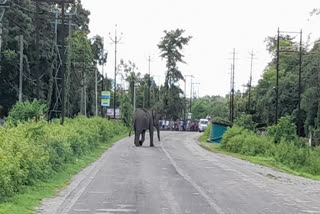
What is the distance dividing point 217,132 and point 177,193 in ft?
120

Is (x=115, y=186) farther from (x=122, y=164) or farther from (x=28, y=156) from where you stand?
(x=122, y=164)

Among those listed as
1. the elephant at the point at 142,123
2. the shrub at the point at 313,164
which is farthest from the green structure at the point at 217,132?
the shrub at the point at 313,164

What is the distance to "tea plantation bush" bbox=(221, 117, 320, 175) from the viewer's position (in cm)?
3316

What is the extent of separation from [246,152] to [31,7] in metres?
32.7

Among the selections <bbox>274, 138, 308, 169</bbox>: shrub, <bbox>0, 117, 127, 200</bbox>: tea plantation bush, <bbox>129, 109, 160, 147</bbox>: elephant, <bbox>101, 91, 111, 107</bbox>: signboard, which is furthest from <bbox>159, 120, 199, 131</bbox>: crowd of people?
<bbox>0, 117, 127, 200</bbox>: tea plantation bush

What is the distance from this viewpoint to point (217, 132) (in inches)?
2005

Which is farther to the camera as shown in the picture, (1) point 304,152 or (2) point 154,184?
(1) point 304,152

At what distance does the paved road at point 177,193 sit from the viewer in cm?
1210

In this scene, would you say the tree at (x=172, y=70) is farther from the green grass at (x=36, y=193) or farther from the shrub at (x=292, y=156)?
the green grass at (x=36, y=193)

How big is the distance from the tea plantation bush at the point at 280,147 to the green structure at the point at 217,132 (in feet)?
22.5

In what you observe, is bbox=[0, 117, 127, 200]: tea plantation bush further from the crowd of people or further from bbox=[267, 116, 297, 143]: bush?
the crowd of people

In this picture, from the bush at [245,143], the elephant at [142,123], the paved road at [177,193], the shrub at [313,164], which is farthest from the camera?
the elephant at [142,123]

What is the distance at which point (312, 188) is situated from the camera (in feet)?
61.6

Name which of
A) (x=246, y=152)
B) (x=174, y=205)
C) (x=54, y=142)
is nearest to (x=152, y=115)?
(x=246, y=152)
